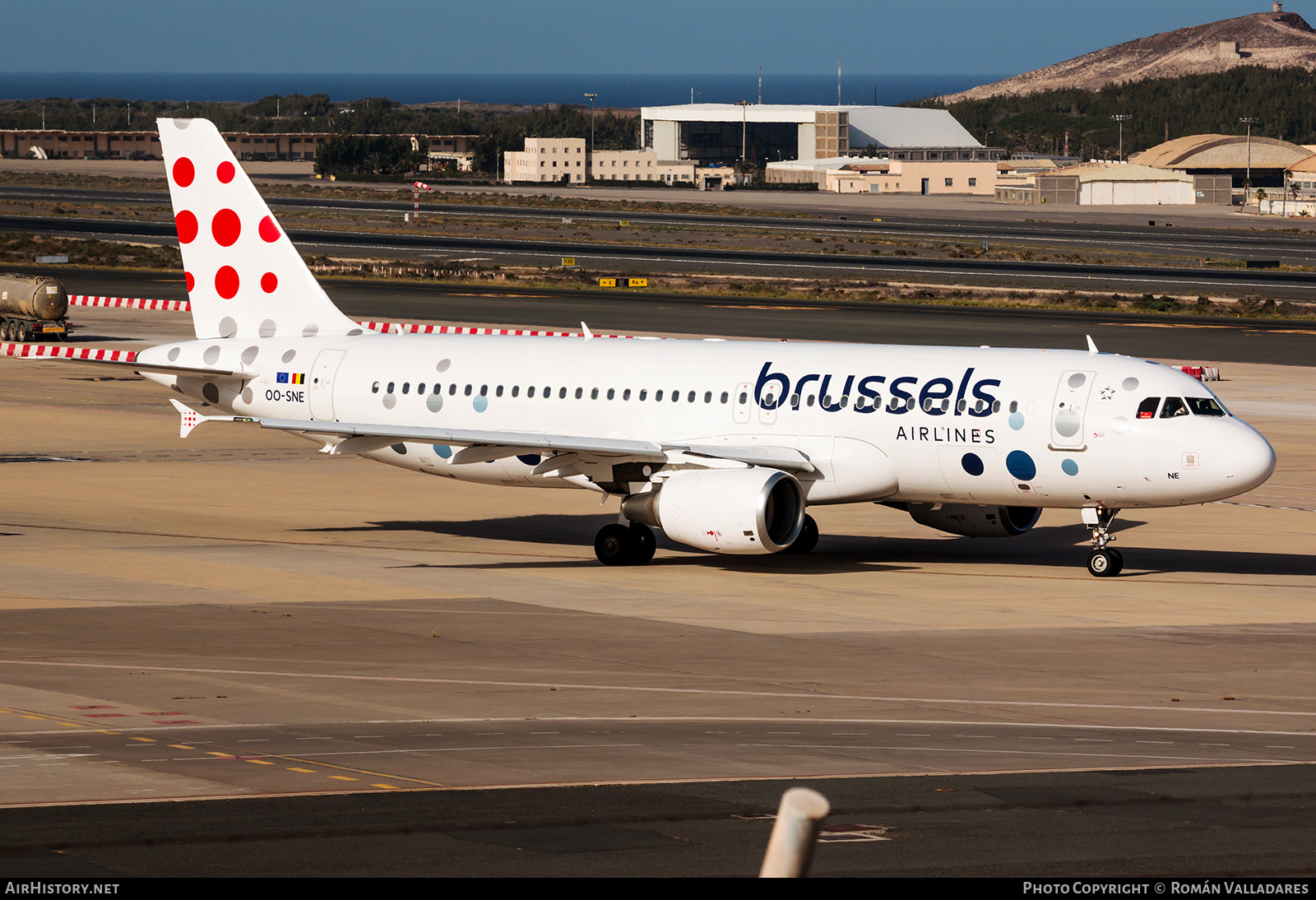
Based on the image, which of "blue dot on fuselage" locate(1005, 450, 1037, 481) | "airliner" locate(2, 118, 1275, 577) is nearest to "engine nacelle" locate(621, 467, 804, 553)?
"airliner" locate(2, 118, 1275, 577)

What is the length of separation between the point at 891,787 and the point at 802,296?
95.7 metres

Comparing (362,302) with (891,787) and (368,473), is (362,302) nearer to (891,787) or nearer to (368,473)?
(368,473)

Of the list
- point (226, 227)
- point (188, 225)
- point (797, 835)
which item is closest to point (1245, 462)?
point (226, 227)

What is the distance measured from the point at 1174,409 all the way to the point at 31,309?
58769mm

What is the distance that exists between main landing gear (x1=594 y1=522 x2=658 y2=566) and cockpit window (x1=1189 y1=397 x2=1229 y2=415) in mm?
12056

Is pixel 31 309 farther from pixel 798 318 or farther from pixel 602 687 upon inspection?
pixel 602 687

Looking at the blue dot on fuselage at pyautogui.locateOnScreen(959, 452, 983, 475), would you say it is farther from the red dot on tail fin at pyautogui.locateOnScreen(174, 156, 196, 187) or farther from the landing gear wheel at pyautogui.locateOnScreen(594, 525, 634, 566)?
the red dot on tail fin at pyautogui.locateOnScreen(174, 156, 196, 187)

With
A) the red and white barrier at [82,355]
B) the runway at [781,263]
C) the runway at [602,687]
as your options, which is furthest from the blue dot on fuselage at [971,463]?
the runway at [781,263]

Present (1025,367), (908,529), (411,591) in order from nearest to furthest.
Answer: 1. (411,591)
2. (1025,367)
3. (908,529)

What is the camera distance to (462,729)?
2267 centimetres

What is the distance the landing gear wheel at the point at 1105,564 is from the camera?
37.9 m

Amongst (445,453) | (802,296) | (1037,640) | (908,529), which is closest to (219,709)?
(1037,640)

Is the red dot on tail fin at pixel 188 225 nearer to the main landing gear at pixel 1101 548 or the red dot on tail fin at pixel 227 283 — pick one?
the red dot on tail fin at pixel 227 283

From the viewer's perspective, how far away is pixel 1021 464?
37.2 metres
